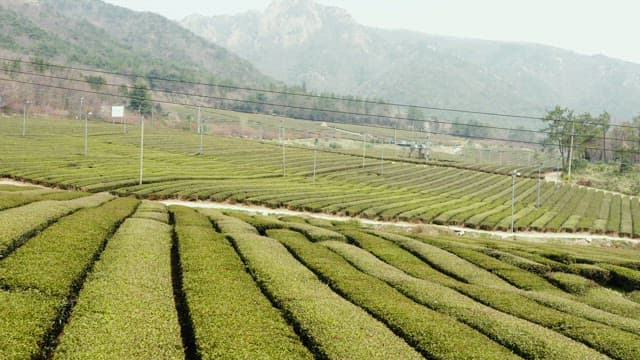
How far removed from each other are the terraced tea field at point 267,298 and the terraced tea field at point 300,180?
121 feet

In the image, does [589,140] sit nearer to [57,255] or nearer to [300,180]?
[300,180]

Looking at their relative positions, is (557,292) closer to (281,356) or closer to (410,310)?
(410,310)

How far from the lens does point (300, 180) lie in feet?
291

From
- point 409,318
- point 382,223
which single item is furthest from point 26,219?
point 382,223

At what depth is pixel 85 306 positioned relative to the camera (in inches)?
583

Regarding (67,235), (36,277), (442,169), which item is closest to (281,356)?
(36,277)

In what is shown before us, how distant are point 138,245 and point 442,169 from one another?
102m

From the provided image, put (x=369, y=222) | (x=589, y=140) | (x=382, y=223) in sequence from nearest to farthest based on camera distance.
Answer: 1. (x=382, y=223)
2. (x=369, y=222)
3. (x=589, y=140)

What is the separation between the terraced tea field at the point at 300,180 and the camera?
217 feet

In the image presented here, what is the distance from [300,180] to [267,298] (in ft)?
231

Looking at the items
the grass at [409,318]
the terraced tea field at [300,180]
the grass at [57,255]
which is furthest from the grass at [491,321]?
the terraced tea field at [300,180]

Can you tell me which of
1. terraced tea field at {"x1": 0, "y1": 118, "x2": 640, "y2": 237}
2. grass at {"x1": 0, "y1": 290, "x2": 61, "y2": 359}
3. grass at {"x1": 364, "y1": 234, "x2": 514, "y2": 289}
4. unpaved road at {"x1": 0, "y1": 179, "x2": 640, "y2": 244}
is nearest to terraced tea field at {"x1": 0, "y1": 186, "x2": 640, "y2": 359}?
grass at {"x1": 0, "y1": 290, "x2": 61, "y2": 359}

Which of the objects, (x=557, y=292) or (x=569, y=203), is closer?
(x=557, y=292)

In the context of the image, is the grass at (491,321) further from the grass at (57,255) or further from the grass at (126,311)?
the grass at (57,255)
